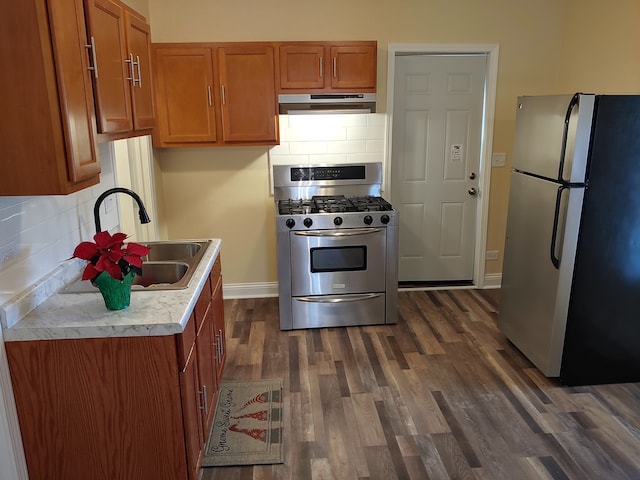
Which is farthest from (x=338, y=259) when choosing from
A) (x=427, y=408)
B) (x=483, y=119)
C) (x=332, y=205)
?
(x=483, y=119)

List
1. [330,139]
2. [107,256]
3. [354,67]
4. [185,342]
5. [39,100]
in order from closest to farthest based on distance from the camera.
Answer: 1. [39,100]
2. [107,256]
3. [185,342]
4. [354,67]
5. [330,139]

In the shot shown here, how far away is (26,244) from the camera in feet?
6.64

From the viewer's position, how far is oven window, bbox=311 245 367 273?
3.81 metres

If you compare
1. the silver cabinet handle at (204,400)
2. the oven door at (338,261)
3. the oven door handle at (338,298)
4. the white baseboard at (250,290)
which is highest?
the oven door at (338,261)

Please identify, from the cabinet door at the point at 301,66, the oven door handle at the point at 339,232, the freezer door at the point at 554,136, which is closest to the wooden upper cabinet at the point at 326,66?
the cabinet door at the point at 301,66

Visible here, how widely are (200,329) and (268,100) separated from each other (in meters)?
2.12

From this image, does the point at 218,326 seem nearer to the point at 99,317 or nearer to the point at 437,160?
the point at 99,317

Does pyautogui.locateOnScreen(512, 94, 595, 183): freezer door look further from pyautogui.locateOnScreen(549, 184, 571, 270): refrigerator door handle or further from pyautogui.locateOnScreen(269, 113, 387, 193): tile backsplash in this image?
pyautogui.locateOnScreen(269, 113, 387, 193): tile backsplash

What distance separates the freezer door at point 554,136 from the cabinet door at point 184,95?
2216 mm

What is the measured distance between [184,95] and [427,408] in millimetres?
2762

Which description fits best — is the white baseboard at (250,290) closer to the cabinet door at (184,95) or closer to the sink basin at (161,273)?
the cabinet door at (184,95)

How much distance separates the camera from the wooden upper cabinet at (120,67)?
1978 mm

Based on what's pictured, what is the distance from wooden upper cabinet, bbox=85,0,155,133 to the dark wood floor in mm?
1677

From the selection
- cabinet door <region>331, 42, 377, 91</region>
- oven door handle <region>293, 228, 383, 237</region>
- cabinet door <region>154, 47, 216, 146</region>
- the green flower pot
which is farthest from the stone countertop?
cabinet door <region>331, 42, 377, 91</region>
